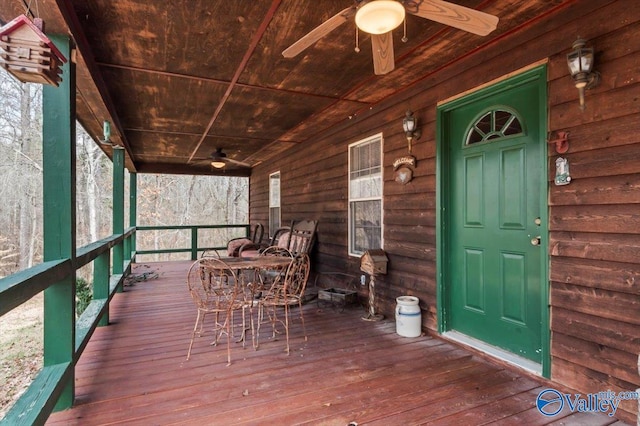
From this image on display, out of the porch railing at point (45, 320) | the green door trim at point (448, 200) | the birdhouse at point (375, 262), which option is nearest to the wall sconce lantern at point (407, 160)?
the green door trim at point (448, 200)

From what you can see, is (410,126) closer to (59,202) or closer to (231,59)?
(231,59)

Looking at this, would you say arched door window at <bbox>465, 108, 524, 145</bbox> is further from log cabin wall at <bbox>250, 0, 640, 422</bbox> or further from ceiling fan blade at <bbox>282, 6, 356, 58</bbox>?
ceiling fan blade at <bbox>282, 6, 356, 58</bbox>

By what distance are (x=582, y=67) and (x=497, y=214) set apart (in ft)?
3.94

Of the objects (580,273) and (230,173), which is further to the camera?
(230,173)

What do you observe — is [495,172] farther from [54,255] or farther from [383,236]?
[54,255]

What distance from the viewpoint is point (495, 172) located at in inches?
112

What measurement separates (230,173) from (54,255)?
26.4ft

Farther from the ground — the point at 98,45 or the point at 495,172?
the point at 98,45

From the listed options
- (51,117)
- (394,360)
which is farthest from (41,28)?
(394,360)

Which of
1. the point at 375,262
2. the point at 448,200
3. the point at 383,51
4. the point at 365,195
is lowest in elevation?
the point at 375,262

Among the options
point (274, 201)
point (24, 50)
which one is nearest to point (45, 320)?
point (24, 50)

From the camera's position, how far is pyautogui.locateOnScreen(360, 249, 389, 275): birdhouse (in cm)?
375

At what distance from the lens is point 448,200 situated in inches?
129

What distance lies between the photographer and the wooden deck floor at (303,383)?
6.59 ft
